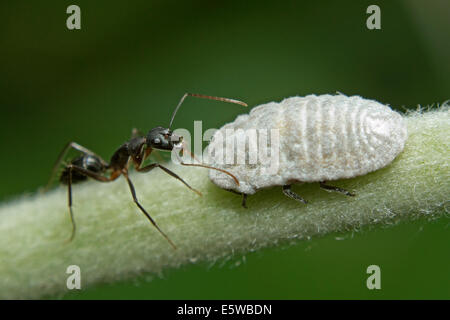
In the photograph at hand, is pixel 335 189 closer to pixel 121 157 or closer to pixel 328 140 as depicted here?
pixel 328 140

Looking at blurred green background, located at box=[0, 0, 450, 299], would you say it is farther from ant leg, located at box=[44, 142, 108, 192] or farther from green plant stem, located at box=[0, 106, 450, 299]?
green plant stem, located at box=[0, 106, 450, 299]

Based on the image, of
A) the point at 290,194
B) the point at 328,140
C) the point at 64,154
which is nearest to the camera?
the point at 328,140

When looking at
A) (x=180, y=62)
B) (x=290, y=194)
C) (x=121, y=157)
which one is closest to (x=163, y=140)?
(x=121, y=157)

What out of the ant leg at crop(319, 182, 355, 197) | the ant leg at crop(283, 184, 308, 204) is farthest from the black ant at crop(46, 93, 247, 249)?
the ant leg at crop(319, 182, 355, 197)

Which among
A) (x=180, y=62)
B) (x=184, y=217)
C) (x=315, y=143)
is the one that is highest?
(x=180, y=62)

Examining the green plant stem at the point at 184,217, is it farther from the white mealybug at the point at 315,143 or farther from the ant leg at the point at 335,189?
the white mealybug at the point at 315,143

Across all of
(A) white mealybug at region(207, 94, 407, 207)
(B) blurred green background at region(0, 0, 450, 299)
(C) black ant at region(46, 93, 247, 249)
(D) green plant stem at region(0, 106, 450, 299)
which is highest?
(B) blurred green background at region(0, 0, 450, 299)

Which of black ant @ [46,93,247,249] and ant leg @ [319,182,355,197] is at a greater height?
black ant @ [46,93,247,249]
